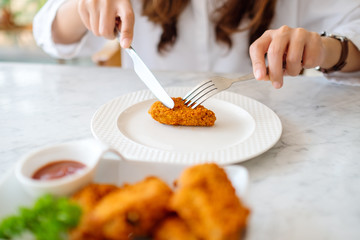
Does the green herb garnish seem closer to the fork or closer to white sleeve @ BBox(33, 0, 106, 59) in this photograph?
the fork

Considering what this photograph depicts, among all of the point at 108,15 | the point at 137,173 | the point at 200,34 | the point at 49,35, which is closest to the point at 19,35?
the point at 49,35

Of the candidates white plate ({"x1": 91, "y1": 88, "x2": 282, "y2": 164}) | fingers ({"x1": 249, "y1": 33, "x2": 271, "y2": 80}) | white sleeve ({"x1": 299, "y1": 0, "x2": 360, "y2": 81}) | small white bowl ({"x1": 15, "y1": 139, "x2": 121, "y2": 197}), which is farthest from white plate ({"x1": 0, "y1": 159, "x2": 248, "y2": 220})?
white sleeve ({"x1": 299, "y1": 0, "x2": 360, "y2": 81})

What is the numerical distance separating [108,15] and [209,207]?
993 millimetres

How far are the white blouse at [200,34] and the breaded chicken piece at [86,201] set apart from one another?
1440mm

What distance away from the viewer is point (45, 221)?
477 millimetres

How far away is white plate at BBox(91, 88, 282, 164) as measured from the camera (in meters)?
0.86

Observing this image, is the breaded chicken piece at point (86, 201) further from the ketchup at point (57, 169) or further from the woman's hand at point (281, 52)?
the woman's hand at point (281, 52)

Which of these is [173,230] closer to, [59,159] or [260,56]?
[59,159]

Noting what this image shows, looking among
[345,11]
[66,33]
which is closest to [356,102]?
[345,11]

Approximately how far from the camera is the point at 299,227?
660 millimetres

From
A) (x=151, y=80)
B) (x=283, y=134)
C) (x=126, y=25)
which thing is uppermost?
(x=126, y=25)

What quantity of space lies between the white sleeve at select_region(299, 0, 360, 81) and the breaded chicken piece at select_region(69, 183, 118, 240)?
137cm

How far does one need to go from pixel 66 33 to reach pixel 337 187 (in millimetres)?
1599

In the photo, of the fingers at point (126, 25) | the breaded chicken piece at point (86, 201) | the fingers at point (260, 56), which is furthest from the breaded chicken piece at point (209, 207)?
the fingers at point (126, 25)
